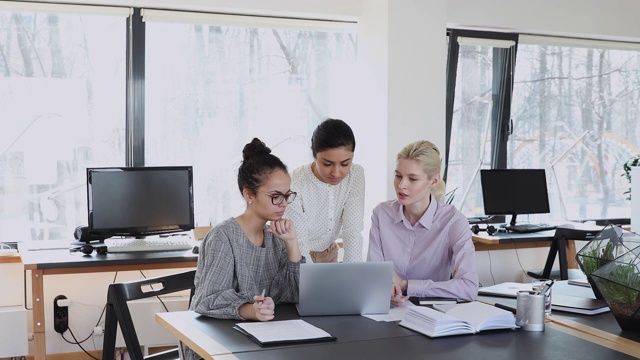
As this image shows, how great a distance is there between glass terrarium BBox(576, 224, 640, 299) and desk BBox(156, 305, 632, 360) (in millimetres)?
301

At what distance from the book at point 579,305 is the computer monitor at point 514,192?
110 inches

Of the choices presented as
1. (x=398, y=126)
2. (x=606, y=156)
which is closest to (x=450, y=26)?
(x=398, y=126)

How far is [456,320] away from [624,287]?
1.81ft

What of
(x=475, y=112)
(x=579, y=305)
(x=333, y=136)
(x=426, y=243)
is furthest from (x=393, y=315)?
(x=475, y=112)

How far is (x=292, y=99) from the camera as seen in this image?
5.53 meters

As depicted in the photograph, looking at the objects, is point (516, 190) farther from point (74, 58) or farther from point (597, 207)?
point (74, 58)

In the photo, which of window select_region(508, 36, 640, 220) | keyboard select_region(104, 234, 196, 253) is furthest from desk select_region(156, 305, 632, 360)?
window select_region(508, 36, 640, 220)

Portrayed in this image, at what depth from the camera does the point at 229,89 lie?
5344 mm

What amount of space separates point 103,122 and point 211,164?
0.74 m

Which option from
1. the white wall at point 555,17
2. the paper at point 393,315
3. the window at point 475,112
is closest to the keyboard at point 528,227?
the window at point 475,112

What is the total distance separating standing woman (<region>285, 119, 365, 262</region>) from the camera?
337 cm

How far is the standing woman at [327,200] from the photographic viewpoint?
3.37 metres

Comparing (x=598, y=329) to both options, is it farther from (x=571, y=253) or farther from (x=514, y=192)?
(x=514, y=192)

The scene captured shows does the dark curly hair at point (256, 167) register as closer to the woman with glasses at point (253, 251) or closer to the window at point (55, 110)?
the woman with glasses at point (253, 251)
